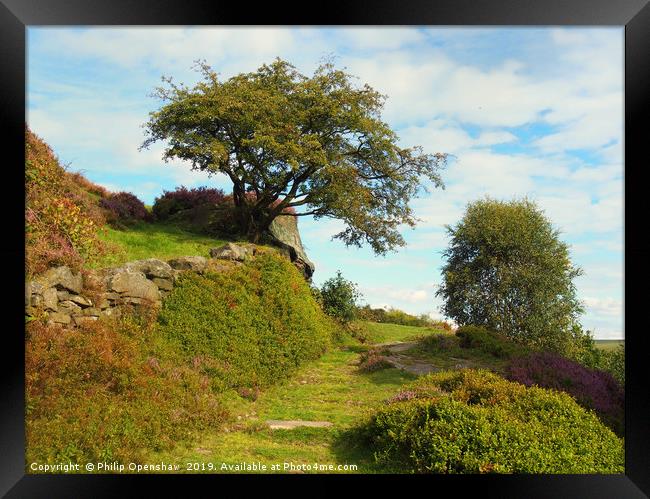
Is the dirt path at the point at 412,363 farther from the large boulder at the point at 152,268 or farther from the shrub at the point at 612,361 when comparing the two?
the large boulder at the point at 152,268

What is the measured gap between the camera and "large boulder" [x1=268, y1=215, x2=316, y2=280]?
19531mm

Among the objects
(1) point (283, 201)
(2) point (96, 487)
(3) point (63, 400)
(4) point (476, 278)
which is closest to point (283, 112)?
(1) point (283, 201)

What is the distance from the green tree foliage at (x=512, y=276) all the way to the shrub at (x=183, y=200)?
9724mm

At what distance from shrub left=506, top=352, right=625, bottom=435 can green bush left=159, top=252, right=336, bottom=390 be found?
18.0ft

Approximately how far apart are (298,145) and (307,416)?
9523 mm

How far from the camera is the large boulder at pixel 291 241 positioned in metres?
19.5

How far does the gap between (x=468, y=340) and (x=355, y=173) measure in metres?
6.69

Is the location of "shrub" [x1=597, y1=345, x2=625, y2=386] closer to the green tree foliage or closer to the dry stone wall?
the green tree foliage

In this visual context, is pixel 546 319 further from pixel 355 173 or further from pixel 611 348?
pixel 355 173

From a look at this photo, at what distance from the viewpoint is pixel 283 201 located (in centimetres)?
1831

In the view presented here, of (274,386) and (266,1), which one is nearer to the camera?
(266,1)

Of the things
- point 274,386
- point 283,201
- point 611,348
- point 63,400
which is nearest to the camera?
point 63,400

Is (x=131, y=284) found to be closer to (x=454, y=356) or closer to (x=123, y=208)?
(x=123, y=208)
